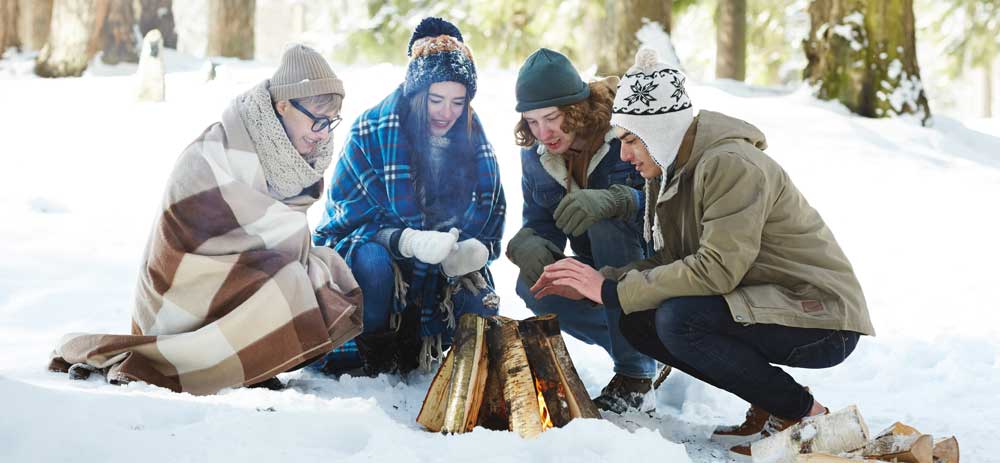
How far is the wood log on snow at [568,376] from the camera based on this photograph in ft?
9.01

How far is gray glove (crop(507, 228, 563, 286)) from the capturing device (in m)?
3.21

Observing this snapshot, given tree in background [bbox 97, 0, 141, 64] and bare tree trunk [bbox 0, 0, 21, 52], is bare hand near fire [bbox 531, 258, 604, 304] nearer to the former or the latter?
tree in background [bbox 97, 0, 141, 64]

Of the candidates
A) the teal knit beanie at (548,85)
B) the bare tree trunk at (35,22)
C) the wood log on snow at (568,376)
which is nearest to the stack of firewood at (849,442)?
the wood log on snow at (568,376)

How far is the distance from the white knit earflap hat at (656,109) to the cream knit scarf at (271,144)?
110 cm

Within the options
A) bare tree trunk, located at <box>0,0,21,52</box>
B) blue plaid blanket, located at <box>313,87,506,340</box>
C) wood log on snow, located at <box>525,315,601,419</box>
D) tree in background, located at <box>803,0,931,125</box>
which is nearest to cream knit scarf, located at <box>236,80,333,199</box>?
blue plaid blanket, located at <box>313,87,506,340</box>

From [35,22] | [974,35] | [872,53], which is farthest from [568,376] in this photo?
[35,22]

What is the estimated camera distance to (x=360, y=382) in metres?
3.28

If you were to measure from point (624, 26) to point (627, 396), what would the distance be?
5.33 metres

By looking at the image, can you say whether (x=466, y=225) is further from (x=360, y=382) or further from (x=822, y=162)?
(x=822, y=162)

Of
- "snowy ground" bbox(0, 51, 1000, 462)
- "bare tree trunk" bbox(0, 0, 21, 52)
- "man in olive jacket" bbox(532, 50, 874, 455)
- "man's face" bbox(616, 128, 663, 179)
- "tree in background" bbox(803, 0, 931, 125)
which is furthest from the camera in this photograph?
"bare tree trunk" bbox(0, 0, 21, 52)

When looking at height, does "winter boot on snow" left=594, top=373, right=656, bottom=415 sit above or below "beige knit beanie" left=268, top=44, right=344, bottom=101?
below

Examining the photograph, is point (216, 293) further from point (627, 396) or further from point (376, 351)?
point (627, 396)

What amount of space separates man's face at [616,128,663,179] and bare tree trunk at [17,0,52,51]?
1116cm

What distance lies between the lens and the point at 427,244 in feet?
10.7
